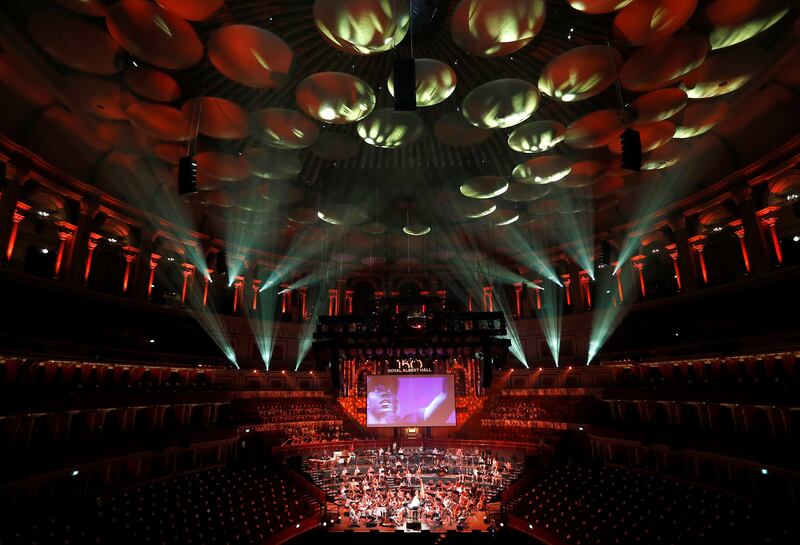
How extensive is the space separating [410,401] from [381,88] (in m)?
18.7

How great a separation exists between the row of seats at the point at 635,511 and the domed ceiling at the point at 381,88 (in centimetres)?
1204

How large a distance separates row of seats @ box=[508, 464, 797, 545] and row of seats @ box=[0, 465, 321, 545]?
10110mm

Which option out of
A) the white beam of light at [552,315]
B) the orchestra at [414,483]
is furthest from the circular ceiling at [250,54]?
the white beam of light at [552,315]

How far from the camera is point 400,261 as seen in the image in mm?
32781

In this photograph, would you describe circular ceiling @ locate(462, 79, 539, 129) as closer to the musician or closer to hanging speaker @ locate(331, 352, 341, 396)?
hanging speaker @ locate(331, 352, 341, 396)

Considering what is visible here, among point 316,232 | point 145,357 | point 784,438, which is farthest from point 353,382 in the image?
point 784,438

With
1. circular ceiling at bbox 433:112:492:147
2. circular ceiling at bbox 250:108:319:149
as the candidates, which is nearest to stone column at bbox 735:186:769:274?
circular ceiling at bbox 433:112:492:147

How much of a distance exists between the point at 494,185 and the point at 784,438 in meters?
13.8

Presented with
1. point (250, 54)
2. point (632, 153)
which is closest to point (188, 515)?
point (250, 54)

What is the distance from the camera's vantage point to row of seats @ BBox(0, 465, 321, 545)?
44.8 feet

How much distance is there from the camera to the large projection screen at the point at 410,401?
2738 centimetres

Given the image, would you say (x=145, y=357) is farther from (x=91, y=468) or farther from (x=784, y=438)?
(x=784, y=438)

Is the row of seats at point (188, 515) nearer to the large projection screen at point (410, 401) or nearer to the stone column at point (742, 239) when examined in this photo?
the large projection screen at point (410, 401)

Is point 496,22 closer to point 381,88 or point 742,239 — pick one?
point 381,88
